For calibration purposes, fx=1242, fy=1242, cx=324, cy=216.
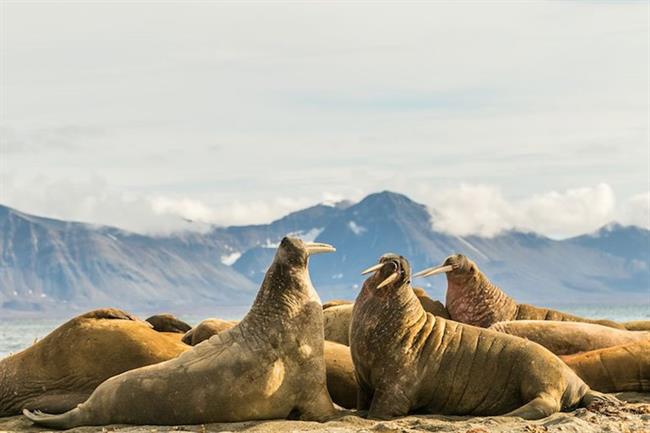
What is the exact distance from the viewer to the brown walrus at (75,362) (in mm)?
11031

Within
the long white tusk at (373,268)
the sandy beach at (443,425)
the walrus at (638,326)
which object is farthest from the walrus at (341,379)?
the walrus at (638,326)

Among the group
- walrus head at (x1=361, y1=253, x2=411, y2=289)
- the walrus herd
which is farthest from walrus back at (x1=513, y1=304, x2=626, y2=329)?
walrus head at (x1=361, y1=253, x2=411, y2=289)

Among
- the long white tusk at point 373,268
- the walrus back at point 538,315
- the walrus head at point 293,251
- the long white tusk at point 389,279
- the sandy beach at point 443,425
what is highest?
the walrus head at point 293,251

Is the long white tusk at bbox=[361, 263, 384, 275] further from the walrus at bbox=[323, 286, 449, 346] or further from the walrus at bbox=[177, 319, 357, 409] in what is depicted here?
the walrus at bbox=[323, 286, 449, 346]

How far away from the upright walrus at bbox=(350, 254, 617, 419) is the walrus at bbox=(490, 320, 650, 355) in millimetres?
1819

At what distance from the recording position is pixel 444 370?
10648 millimetres

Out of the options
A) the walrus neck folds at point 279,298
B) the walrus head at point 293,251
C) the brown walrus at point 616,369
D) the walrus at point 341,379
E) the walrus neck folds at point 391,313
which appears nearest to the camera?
the walrus neck folds at point 279,298

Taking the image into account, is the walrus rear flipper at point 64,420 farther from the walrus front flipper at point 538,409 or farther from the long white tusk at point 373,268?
the walrus front flipper at point 538,409

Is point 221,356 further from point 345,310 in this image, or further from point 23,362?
point 345,310

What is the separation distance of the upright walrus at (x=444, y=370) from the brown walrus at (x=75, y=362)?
180cm

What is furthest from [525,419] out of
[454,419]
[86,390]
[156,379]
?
[86,390]

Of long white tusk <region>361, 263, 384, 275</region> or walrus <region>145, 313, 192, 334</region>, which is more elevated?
long white tusk <region>361, 263, 384, 275</region>

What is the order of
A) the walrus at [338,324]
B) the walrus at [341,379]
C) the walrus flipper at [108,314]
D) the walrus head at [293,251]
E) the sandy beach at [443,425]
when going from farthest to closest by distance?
the walrus at [338,324] < the walrus flipper at [108,314] < the walrus at [341,379] < the walrus head at [293,251] < the sandy beach at [443,425]

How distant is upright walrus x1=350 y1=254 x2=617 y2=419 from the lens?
10.5 meters
